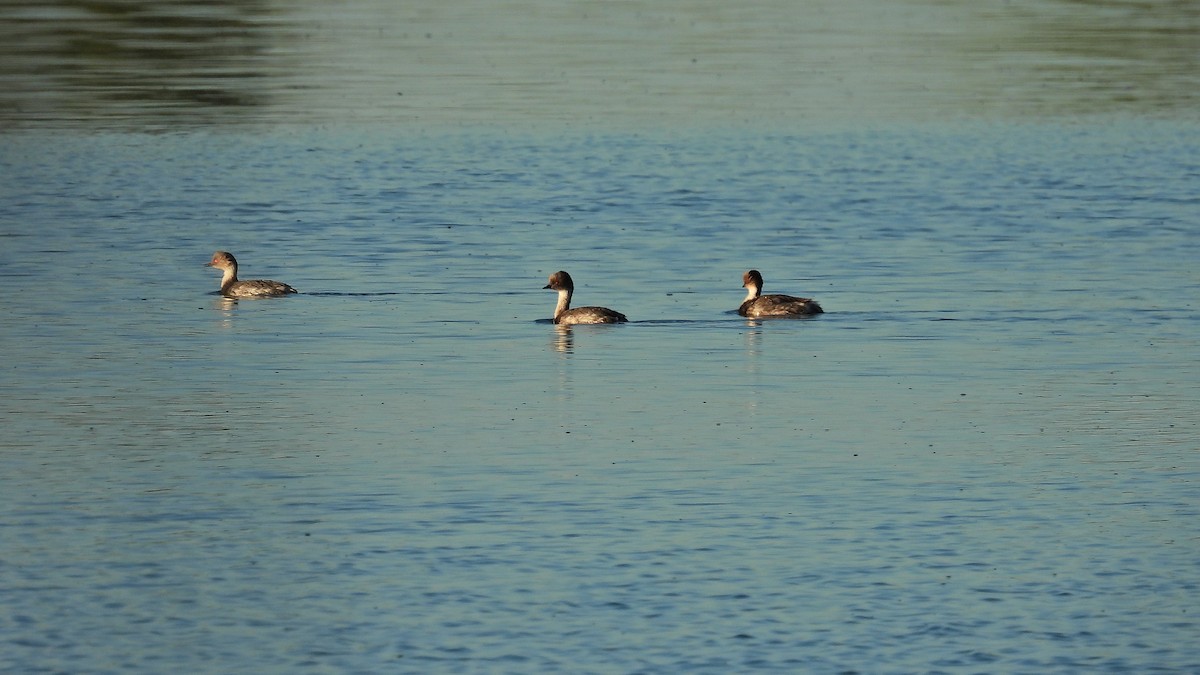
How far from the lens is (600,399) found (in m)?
21.0

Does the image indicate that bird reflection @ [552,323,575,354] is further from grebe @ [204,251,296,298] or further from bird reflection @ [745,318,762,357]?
grebe @ [204,251,296,298]

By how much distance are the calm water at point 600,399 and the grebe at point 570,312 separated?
228mm

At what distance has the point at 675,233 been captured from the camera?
3522 centimetres

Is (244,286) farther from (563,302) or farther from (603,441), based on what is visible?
(603,441)

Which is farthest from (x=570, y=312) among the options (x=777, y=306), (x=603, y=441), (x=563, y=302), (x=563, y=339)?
(x=603, y=441)

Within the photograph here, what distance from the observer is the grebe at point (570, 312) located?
25.6m

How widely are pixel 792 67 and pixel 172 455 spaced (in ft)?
150

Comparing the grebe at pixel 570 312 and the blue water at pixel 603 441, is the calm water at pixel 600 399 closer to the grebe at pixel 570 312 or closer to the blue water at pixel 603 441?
the blue water at pixel 603 441

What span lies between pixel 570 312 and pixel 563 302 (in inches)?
29.0

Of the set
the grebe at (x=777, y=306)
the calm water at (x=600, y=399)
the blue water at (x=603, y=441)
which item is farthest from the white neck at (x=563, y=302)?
the grebe at (x=777, y=306)

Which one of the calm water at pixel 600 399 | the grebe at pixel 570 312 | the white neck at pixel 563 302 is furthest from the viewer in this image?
the white neck at pixel 563 302

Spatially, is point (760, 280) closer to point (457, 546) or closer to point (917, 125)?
point (457, 546)

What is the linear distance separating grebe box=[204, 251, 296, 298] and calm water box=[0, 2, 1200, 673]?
410 millimetres

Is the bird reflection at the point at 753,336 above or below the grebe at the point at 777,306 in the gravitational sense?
below
